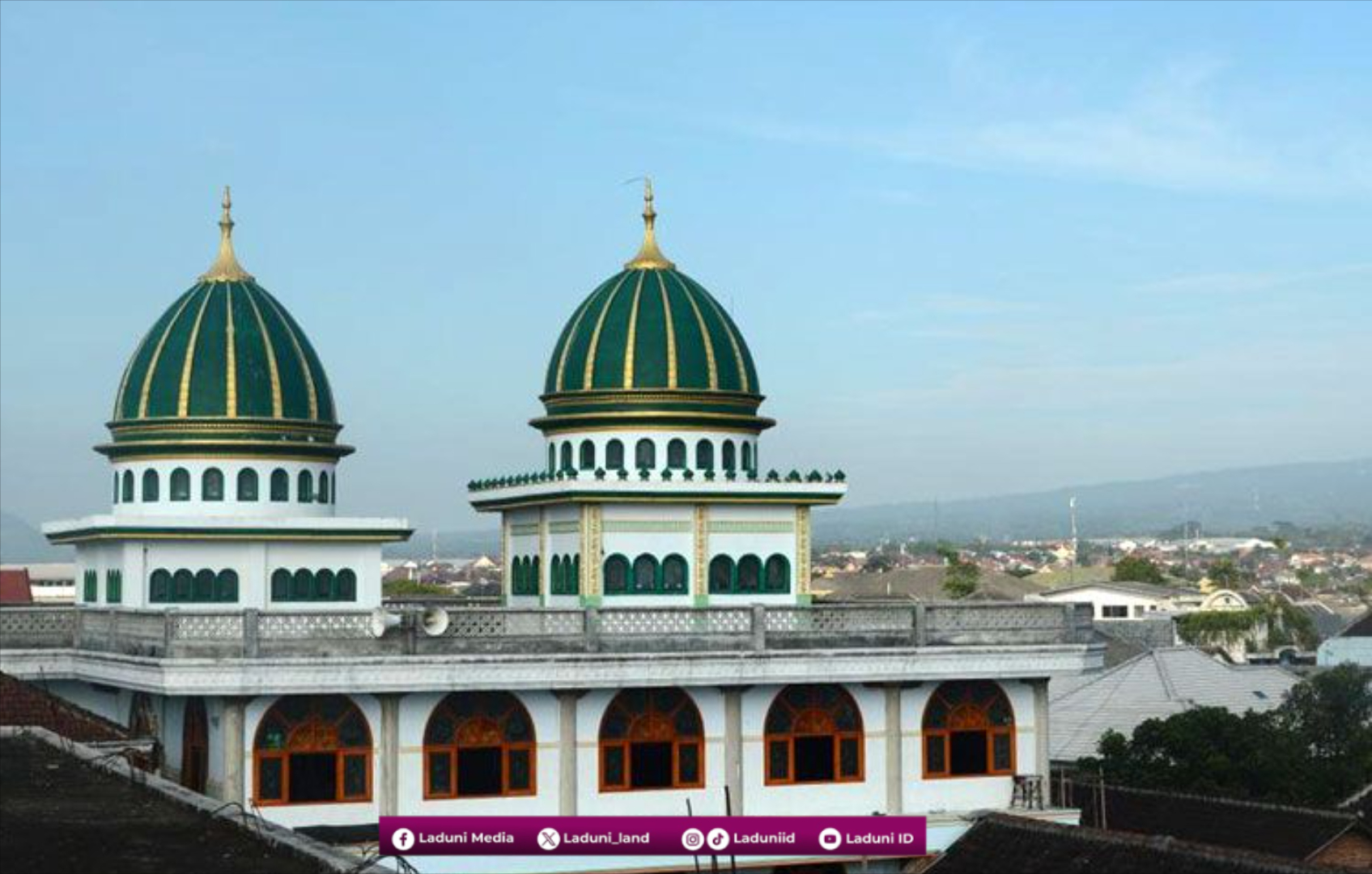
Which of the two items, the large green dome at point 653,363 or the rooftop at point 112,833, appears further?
the large green dome at point 653,363

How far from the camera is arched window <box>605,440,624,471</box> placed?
38.2m

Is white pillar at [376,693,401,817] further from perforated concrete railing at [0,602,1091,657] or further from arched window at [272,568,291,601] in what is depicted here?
arched window at [272,568,291,601]

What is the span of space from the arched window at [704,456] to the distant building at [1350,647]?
58.4m

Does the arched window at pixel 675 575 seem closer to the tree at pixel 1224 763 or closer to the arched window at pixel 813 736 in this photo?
the arched window at pixel 813 736

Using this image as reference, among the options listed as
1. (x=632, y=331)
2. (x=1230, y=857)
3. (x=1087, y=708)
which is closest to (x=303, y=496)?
(x=632, y=331)

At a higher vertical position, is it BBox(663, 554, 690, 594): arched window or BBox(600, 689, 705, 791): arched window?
BBox(663, 554, 690, 594): arched window

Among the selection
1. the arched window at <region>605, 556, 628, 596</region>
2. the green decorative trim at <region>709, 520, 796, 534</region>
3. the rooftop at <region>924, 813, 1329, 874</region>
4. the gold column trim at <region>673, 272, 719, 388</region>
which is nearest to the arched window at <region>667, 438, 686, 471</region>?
the gold column trim at <region>673, 272, 719, 388</region>

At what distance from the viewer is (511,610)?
32.1 m

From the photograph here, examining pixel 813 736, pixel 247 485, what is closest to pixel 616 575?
pixel 813 736

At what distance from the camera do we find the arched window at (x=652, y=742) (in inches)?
1296

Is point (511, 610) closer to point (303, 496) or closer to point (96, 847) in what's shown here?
point (303, 496)

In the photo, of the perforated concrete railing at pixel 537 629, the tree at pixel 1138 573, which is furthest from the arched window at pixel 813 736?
the tree at pixel 1138 573

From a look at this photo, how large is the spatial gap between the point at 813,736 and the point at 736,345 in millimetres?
7864

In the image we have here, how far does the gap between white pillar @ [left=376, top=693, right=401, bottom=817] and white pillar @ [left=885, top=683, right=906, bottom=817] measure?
7.07 m
